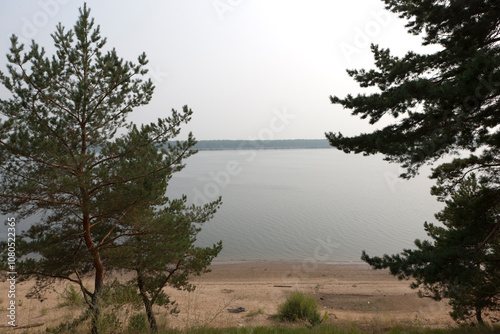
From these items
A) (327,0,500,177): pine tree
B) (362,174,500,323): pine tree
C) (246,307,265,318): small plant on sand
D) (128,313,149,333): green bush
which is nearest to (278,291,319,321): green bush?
(246,307,265,318): small plant on sand

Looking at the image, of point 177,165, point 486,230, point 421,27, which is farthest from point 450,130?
point 177,165

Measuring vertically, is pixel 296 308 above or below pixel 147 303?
below

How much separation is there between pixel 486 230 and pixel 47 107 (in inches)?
326

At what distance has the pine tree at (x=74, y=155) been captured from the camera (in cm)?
562

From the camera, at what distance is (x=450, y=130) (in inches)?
176

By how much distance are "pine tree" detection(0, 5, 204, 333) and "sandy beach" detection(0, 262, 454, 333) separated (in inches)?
113

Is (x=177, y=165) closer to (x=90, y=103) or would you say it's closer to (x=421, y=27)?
(x=90, y=103)

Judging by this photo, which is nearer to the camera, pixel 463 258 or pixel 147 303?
pixel 463 258

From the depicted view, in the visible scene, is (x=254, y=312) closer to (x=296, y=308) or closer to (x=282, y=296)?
(x=296, y=308)

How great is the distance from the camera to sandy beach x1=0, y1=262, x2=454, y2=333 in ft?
32.0

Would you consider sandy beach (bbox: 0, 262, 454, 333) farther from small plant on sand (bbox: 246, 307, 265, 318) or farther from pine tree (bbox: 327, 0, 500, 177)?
pine tree (bbox: 327, 0, 500, 177)

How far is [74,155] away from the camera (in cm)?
584

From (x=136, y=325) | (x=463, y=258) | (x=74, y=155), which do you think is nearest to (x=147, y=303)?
(x=136, y=325)

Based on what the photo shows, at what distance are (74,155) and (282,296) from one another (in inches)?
402
